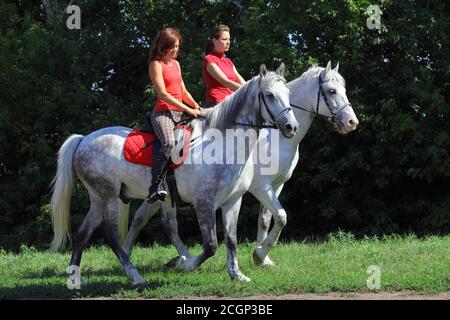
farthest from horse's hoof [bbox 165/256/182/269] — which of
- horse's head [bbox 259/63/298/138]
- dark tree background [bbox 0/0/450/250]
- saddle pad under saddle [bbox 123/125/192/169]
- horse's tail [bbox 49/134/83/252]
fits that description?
dark tree background [bbox 0/0/450/250]

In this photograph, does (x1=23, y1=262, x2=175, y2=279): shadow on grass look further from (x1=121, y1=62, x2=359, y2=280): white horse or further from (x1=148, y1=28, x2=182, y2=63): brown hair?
(x1=148, y1=28, x2=182, y2=63): brown hair

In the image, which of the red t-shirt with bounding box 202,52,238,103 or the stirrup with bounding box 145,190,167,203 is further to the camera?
the red t-shirt with bounding box 202,52,238,103

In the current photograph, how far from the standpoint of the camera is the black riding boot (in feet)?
25.4

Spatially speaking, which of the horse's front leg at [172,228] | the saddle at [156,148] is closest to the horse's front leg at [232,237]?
the saddle at [156,148]

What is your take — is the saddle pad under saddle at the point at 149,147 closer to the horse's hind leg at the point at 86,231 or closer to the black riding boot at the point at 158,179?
the black riding boot at the point at 158,179

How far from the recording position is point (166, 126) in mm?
7816

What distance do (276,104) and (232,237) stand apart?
160 cm

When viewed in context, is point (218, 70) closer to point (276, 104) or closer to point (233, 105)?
point (233, 105)

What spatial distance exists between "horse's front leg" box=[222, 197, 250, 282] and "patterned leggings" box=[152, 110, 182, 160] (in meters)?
0.95

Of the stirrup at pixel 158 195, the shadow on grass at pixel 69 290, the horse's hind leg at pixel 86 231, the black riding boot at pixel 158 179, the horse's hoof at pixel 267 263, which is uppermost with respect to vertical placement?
the black riding boot at pixel 158 179

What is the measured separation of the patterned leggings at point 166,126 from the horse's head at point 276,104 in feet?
3.21

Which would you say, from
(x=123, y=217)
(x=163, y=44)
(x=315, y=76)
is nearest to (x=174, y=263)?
(x=123, y=217)

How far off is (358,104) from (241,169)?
7.51 m

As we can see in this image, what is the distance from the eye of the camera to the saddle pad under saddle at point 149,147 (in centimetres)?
779
